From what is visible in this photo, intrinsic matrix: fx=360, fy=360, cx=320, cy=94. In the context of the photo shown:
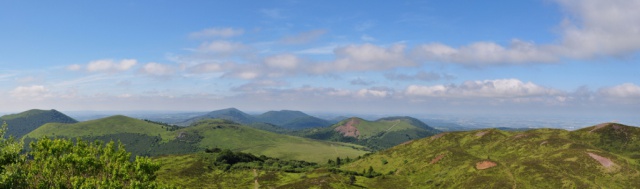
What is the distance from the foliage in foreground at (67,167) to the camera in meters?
44.2

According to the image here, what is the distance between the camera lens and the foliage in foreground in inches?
1741

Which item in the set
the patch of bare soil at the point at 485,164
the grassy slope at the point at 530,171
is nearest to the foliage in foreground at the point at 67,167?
the grassy slope at the point at 530,171

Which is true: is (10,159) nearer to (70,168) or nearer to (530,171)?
(70,168)

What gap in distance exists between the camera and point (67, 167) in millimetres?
49812

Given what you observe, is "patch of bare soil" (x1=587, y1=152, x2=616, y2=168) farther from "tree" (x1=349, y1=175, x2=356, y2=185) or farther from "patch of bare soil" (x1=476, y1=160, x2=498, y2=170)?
"tree" (x1=349, y1=175, x2=356, y2=185)

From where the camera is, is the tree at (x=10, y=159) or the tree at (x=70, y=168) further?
the tree at (x=70, y=168)

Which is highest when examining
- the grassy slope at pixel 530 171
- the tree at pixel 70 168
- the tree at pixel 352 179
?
the tree at pixel 70 168

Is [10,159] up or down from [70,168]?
up

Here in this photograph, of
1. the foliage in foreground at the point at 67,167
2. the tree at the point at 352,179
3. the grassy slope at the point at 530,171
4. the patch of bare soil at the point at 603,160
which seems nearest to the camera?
the foliage in foreground at the point at 67,167

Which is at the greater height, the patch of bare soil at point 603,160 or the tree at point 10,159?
the tree at point 10,159

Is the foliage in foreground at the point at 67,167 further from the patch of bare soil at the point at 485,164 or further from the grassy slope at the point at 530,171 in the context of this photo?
the patch of bare soil at the point at 485,164

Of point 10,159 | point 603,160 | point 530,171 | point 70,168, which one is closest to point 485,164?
point 530,171

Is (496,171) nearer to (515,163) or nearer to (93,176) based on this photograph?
(515,163)

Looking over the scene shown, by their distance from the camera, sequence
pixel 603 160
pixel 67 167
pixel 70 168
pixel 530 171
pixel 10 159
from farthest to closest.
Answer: pixel 530 171 → pixel 603 160 → pixel 70 168 → pixel 67 167 → pixel 10 159
